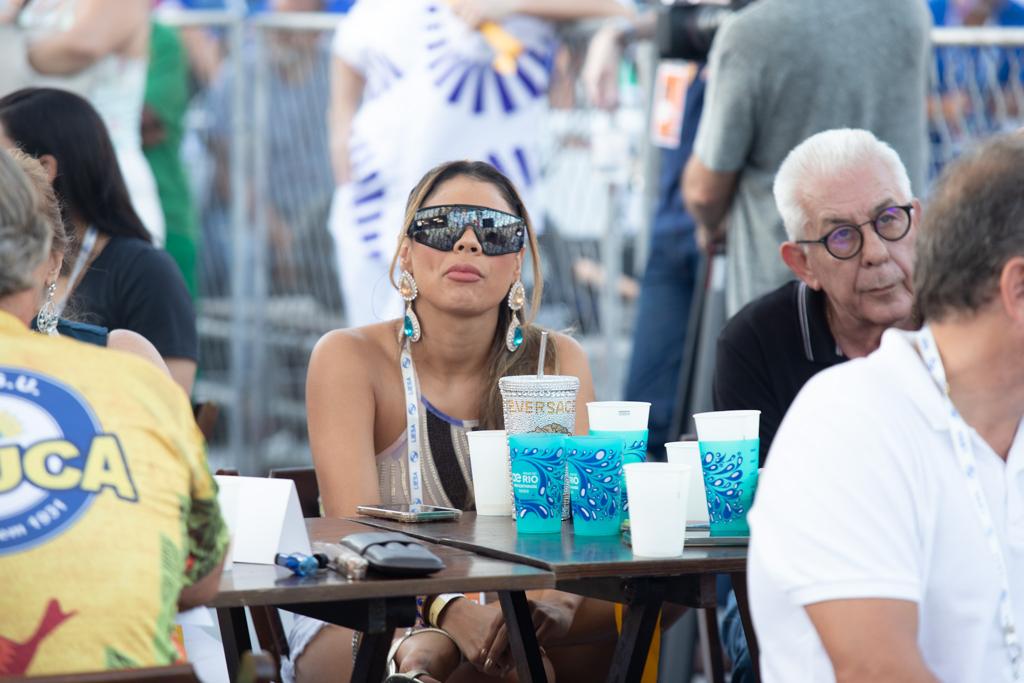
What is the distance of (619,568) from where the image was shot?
2426 mm

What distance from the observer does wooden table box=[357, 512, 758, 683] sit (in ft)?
8.01

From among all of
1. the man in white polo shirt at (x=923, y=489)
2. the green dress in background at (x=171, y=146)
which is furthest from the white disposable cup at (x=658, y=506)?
the green dress in background at (x=171, y=146)

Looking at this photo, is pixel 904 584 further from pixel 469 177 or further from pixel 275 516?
pixel 469 177

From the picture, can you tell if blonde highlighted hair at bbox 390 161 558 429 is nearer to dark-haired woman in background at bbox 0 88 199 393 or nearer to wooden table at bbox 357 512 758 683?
wooden table at bbox 357 512 758 683

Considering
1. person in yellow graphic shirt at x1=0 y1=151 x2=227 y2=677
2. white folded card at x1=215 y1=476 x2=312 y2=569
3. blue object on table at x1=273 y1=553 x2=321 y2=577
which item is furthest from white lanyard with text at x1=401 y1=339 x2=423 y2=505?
person in yellow graphic shirt at x1=0 y1=151 x2=227 y2=677

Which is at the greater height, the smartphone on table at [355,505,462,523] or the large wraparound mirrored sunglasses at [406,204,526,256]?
the large wraparound mirrored sunglasses at [406,204,526,256]

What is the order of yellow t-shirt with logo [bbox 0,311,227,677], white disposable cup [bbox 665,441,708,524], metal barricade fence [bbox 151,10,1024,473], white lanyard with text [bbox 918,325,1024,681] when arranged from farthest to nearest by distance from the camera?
metal barricade fence [bbox 151,10,1024,473] → white disposable cup [bbox 665,441,708,524] → white lanyard with text [bbox 918,325,1024,681] → yellow t-shirt with logo [bbox 0,311,227,677]

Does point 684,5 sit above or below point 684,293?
above

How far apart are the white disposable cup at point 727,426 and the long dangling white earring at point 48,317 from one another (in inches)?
54.2

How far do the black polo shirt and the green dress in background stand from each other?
2.95 metres

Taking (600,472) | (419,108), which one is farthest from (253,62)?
(600,472)

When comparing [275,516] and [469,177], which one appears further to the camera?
[469,177]

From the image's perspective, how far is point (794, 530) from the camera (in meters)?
2.03

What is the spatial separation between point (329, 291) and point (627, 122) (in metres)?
1.79
